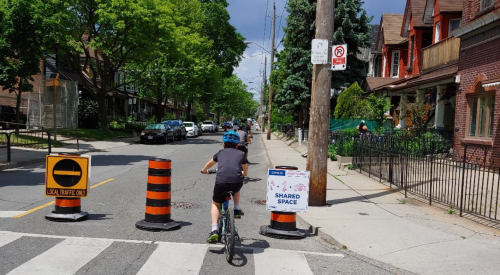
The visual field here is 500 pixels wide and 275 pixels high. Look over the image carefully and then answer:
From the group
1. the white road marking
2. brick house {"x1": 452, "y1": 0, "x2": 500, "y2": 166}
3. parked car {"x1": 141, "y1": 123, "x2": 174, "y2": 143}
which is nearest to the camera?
the white road marking

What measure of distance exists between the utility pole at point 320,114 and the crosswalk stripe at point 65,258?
448cm

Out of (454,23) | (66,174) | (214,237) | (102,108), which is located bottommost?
(214,237)

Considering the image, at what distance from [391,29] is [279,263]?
2706 cm

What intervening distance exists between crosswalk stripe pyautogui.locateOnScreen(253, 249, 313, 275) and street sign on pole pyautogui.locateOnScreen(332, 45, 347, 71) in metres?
4.35

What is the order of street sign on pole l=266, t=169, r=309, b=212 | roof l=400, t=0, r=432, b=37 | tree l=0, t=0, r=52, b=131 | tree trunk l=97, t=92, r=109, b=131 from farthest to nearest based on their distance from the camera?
tree trunk l=97, t=92, r=109, b=131
roof l=400, t=0, r=432, b=37
tree l=0, t=0, r=52, b=131
street sign on pole l=266, t=169, r=309, b=212

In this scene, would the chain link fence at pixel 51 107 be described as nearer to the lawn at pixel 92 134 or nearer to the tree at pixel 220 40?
the lawn at pixel 92 134

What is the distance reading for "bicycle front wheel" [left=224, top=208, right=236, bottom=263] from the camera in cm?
527

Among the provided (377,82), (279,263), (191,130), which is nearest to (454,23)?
(377,82)

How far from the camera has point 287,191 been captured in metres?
6.85

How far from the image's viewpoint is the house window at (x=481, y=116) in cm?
1334

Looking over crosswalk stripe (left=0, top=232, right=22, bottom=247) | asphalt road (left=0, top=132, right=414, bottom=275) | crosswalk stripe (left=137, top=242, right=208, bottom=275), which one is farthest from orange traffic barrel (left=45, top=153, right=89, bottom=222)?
crosswalk stripe (left=137, top=242, right=208, bottom=275)

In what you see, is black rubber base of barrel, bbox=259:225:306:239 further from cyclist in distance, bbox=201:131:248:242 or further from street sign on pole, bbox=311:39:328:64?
street sign on pole, bbox=311:39:328:64

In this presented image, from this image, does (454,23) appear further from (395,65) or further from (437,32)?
(395,65)

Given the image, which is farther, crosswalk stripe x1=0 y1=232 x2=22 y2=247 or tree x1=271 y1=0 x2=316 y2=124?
tree x1=271 y1=0 x2=316 y2=124
